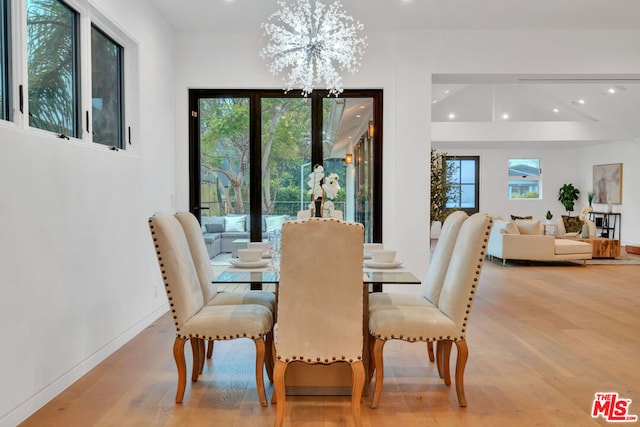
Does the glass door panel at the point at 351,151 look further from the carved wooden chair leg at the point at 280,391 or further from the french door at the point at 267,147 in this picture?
the carved wooden chair leg at the point at 280,391

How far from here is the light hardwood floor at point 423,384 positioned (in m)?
2.50

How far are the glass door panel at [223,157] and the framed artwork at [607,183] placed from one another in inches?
406

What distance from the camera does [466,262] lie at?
8.39 feet

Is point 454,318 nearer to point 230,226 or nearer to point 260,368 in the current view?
point 260,368

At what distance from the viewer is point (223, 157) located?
5.57 m

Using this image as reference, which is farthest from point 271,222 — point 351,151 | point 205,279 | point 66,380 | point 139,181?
point 66,380

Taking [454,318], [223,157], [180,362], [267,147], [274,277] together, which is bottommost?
[180,362]

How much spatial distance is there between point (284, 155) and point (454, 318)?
11.2 feet

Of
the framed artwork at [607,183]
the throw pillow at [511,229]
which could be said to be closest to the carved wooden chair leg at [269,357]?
the throw pillow at [511,229]

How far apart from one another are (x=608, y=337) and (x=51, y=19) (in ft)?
15.5

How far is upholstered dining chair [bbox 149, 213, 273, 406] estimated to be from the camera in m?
2.54

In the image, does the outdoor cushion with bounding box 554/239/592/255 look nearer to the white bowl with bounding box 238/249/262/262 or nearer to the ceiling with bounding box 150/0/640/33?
the ceiling with bounding box 150/0/640/33

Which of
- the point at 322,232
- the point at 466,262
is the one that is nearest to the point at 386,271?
the point at 466,262

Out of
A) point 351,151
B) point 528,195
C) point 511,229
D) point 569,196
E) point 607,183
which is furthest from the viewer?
point 528,195
